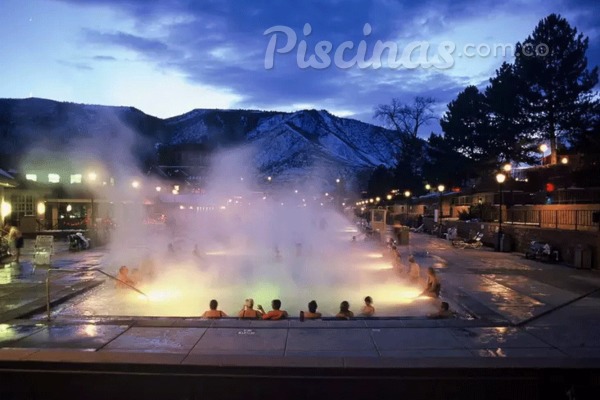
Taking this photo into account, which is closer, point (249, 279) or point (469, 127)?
point (249, 279)

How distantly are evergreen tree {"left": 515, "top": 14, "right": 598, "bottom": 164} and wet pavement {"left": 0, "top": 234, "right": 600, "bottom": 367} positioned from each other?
86.6 feet

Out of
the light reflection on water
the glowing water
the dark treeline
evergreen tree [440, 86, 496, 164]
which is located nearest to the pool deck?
the light reflection on water

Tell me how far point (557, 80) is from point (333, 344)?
3351 cm

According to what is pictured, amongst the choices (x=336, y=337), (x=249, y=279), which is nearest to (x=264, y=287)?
Answer: (x=249, y=279)

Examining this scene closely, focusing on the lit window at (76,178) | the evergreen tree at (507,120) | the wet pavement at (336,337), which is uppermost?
the evergreen tree at (507,120)

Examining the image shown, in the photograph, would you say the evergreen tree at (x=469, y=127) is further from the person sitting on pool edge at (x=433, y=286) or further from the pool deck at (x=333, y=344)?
the pool deck at (x=333, y=344)

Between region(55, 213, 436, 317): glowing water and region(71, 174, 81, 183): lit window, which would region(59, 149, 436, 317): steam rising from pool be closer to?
A: region(55, 213, 436, 317): glowing water

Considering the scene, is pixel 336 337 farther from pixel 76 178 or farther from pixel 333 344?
pixel 76 178

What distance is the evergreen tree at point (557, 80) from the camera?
108 feet

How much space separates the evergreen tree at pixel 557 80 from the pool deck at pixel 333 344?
26.6m

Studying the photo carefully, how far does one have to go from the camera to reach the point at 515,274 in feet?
47.1

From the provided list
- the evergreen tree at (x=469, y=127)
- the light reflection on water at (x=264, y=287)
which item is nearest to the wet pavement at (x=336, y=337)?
the light reflection on water at (x=264, y=287)

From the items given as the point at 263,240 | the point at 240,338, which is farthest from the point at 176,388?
the point at 263,240

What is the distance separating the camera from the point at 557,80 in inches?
1316
